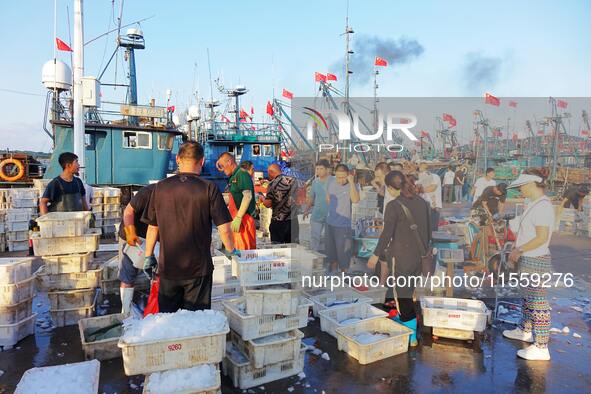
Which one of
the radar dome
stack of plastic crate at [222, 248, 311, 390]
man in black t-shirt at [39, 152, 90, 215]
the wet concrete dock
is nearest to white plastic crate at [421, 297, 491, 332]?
the wet concrete dock

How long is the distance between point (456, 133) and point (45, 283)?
6207 mm

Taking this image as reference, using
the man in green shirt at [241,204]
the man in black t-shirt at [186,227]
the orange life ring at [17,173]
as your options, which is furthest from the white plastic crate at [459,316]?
the orange life ring at [17,173]

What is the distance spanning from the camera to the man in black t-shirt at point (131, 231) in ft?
12.7

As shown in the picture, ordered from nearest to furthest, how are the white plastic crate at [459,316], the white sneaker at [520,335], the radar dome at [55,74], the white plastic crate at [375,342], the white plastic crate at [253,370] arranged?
the white plastic crate at [253,370] → the white plastic crate at [375,342] → the white plastic crate at [459,316] → the white sneaker at [520,335] → the radar dome at [55,74]

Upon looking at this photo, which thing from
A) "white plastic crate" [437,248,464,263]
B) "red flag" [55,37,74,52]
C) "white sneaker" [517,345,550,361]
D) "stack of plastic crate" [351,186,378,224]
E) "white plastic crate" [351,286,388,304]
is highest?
"red flag" [55,37,74,52]

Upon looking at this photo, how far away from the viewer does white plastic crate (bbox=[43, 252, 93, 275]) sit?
198 inches

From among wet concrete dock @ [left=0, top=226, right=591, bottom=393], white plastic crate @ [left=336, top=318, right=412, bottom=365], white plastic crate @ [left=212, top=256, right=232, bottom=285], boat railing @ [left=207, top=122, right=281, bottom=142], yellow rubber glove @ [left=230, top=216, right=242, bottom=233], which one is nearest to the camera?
wet concrete dock @ [left=0, top=226, right=591, bottom=393]

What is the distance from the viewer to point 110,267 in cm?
653

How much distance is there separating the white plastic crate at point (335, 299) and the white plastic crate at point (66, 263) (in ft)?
10.1

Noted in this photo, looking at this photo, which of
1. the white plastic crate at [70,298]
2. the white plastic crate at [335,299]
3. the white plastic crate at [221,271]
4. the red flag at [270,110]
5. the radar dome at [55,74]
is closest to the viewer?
the white plastic crate at [70,298]

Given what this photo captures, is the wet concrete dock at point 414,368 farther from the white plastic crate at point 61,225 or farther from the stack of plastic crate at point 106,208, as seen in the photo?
the stack of plastic crate at point 106,208

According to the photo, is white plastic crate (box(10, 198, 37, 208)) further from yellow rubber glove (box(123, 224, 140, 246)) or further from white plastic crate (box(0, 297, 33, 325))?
yellow rubber glove (box(123, 224, 140, 246))

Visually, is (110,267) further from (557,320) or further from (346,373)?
(557,320)

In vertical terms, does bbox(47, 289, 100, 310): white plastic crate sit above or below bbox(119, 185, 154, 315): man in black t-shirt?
below
